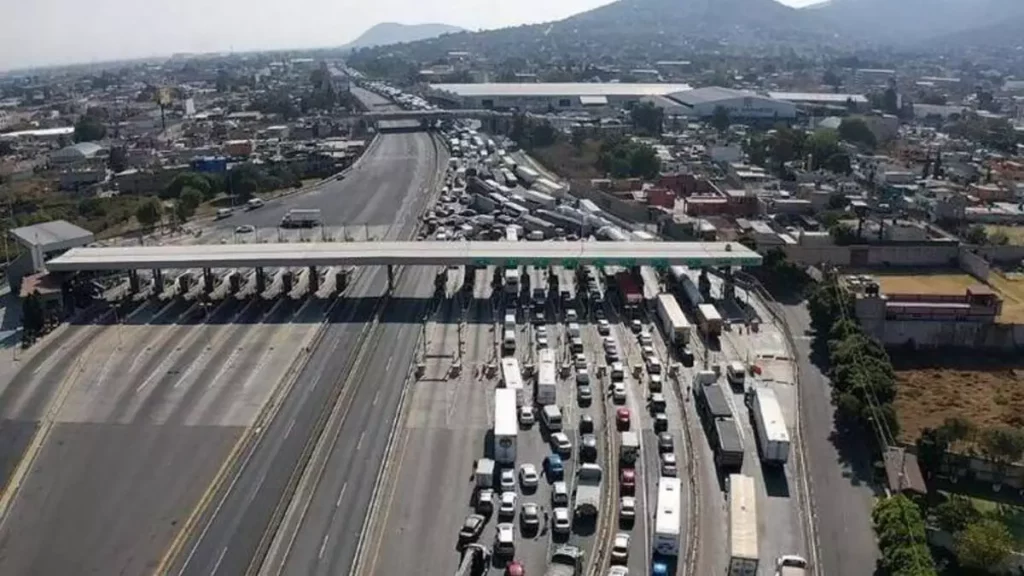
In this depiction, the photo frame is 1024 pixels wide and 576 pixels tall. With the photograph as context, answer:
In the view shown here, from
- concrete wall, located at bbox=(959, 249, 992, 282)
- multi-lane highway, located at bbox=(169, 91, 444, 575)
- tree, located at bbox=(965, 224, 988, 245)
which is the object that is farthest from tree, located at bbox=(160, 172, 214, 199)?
tree, located at bbox=(965, 224, 988, 245)

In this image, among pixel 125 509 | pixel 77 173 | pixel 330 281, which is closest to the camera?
pixel 125 509

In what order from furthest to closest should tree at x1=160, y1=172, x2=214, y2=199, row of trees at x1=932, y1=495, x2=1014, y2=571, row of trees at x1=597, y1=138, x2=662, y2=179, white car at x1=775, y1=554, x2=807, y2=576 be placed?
row of trees at x1=597, y1=138, x2=662, y2=179
tree at x1=160, y1=172, x2=214, y2=199
row of trees at x1=932, y1=495, x2=1014, y2=571
white car at x1=775, y1=554, x2=807, y2=576

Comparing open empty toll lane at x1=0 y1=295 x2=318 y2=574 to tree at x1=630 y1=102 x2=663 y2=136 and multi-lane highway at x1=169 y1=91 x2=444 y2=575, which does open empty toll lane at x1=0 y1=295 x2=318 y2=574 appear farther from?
tree at x1=630 y1=102 x2=663 y2=136

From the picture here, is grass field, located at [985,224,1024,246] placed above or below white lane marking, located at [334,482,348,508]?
above

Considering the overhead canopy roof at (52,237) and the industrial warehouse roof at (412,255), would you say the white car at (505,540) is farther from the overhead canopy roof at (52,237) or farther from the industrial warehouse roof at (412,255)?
the overhead canopy roof at (52,237)

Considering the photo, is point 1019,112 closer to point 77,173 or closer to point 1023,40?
point 77,173

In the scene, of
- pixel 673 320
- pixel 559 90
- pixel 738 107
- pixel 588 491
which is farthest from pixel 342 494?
pixel 559 90

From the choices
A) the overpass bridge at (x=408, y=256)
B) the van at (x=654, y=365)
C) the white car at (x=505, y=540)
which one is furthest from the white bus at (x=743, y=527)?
the overpass bridge at (x=408, y=256)

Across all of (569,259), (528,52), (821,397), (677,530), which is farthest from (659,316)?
(528,52)
